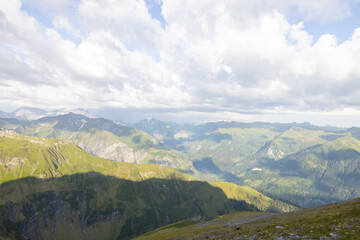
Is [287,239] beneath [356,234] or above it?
beneath

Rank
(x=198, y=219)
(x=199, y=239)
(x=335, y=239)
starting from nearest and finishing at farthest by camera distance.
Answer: (x=335, y=239)
(x=199, y=239)
(x=198, y=219)

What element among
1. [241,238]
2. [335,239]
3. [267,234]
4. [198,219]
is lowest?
[198,219]

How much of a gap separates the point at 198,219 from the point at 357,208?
16860 cm

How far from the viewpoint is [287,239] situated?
25094 mm

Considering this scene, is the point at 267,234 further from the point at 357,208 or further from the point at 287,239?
the point at 357,208

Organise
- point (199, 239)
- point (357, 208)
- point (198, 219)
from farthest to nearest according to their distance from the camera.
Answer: point (198, 219) < point (199, 239) < point (357, 208)

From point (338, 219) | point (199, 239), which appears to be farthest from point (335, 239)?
point (199, 239)

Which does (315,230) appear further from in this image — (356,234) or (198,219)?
(198,219)

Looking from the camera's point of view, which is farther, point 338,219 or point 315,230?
point 338,219

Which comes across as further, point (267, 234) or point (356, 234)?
point (267, 234)

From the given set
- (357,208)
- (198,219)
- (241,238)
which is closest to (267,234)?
(241,238)

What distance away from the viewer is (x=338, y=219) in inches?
1145

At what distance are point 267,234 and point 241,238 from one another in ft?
16.6

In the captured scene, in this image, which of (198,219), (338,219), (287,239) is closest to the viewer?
(287,239)
